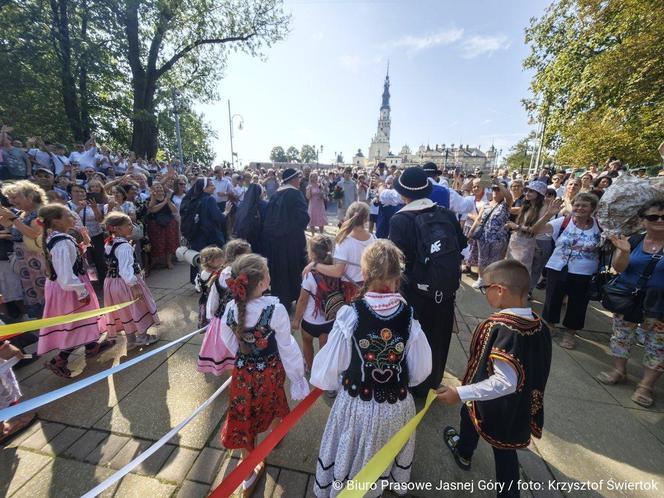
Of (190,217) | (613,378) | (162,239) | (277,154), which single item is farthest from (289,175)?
(277,154)

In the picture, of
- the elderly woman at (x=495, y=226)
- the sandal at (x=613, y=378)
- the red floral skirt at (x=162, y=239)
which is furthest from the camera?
the red floral skirt at (x=162, y=239)

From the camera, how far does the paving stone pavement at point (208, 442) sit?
6.51 ft

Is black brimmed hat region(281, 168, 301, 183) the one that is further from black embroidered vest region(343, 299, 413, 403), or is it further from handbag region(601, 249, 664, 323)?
handbag region(601, 249, 664, 323)

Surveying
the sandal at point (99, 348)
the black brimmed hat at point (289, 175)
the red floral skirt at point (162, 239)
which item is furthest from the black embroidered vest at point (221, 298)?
the red floral skirt at point (162, 239)

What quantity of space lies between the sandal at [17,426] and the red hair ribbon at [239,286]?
2309mm

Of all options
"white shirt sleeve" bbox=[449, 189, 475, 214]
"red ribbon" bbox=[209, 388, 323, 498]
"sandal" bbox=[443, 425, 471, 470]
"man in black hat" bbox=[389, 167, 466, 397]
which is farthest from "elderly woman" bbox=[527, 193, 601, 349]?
"red ribbon" bbox=[209, 388, 323, 498]

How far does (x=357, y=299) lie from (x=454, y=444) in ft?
4.97

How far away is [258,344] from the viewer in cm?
194

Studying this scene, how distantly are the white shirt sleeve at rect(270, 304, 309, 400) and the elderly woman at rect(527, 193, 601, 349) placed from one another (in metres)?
3.54

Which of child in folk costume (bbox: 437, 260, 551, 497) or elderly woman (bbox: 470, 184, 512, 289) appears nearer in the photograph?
child in folk costume (bbox: 437, 260, 551, 497)

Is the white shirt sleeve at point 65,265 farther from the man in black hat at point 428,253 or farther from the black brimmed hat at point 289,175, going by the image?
the man in black hat at point 428,253

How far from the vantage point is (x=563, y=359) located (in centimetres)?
346

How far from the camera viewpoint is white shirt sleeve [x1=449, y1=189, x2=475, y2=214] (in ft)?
17.2

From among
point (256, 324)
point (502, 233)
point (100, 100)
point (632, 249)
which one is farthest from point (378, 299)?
point (100, 100)
